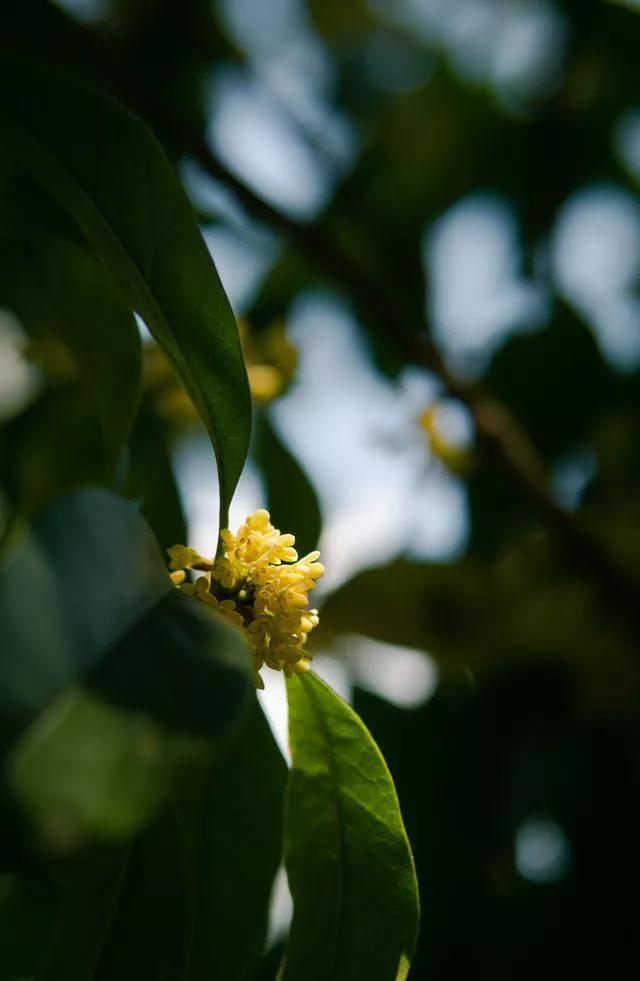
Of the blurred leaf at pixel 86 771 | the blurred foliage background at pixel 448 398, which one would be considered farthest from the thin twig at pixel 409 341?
the blurred leaf at pixel 86 771

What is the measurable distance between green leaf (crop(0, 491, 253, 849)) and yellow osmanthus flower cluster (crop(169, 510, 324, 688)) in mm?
177

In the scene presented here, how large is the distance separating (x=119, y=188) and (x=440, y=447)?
4.36 feet

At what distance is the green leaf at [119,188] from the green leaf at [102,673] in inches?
9.5

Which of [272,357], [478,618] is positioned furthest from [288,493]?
[478,618]

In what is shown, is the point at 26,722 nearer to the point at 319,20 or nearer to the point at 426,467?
the point at 426,467

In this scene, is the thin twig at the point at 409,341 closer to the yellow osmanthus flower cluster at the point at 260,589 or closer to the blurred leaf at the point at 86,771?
the yellow osmanthus flower cluster at the point at 260,589

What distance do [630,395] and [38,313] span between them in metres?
1.58

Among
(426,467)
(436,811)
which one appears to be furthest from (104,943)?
(426,467)

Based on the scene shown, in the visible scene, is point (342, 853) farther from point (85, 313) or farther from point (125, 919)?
point (85, 313)

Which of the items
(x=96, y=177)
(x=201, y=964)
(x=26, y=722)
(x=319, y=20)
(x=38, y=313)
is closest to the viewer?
(x=26, y=722)

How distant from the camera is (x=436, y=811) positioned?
1705mm

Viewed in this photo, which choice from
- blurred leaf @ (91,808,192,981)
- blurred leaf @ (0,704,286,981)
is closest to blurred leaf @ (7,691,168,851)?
blurred leaf @ (0,704,286,981)

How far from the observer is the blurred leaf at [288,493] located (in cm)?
143

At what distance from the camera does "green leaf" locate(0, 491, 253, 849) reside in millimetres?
491
